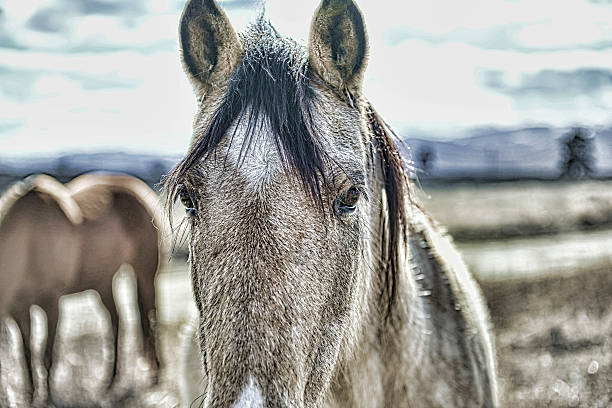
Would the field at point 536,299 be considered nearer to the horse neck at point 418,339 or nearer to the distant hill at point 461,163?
the horse neck at point 418,339

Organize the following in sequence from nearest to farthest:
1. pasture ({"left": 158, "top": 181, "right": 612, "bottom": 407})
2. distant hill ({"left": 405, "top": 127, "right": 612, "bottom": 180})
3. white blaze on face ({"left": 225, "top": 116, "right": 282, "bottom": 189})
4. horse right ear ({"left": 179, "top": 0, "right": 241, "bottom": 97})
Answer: white blaze on face ({"left": 225, "top": 116, "right": 282, "bottom": 189}) < horse right ear ({"left": 179, "top": 0, "right": 241, "bottom": 97}) < pasture ({"left": 158, "top": 181, "right": 612, "bottom": 407}) < distant hill ({"left": 405, "top": 127, "right": 612, "bottom": 180})

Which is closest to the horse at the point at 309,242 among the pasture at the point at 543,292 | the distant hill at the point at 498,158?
the pasture at the point at 543,292

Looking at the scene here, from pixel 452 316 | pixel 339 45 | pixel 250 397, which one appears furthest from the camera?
pixel 452 316

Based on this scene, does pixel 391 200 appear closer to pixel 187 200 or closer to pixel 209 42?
pixel 187 200

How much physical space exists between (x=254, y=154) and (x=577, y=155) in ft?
74.0

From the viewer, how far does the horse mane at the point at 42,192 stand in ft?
17.0

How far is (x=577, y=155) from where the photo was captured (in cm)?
2095

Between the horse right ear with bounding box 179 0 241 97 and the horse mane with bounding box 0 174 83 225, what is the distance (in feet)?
13.0

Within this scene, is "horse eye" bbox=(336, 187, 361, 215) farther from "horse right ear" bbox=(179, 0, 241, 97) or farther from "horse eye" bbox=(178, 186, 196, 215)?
"horse right ear" bbox=(179, 0, 241, 97)

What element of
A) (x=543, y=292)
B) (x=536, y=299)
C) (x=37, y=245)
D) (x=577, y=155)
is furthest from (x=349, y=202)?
(x=577, y=155)

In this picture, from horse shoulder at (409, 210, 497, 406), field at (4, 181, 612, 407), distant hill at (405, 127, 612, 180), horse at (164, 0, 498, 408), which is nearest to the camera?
horse at (164, 0, 498, 408)

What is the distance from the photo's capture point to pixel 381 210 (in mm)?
1781

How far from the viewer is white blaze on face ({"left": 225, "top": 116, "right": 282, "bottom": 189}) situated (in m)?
1.38

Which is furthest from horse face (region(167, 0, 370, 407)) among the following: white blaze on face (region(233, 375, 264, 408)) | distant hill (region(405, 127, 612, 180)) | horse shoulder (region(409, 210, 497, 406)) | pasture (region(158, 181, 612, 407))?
distant hill (region(405, 127, 612, 180))
